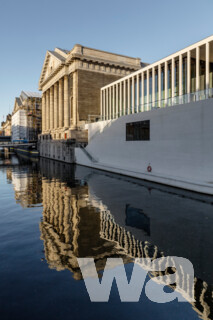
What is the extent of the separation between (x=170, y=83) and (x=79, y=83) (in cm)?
2292

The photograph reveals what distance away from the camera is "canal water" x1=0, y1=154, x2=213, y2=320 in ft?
17.3

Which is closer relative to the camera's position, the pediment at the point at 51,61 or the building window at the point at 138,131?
the building window at the point at 138,131

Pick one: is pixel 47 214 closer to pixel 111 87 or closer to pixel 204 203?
pixel 204 203

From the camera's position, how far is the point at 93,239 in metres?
A: 9.15

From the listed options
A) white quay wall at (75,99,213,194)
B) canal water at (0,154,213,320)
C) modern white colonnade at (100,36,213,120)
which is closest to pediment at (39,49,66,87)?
modern white colonnade at (100,36,213,120)

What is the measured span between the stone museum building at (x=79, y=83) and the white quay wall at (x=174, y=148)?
1601 centimetres

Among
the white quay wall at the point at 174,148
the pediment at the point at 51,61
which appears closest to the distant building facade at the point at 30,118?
the pediment at the point at 51,61

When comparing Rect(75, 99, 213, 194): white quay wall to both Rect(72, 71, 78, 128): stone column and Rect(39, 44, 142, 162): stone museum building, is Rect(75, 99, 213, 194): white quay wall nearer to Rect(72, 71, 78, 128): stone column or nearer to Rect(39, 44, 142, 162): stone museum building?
Rect(39, 44, 142, 162): stone museum building

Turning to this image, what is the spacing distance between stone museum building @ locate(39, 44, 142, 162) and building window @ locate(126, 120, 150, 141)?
50.1ft

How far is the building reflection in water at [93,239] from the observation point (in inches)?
248

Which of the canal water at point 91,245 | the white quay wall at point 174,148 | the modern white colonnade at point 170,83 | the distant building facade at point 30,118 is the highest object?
the distant building facade at point 30,118

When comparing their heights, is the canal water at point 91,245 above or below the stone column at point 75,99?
below

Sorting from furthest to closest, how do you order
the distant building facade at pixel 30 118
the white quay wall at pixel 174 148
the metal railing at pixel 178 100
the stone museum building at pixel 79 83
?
the distant building facade at pixel 30 118, the stone museum building at pixel 79 83, the metal railing at pixel 178 100, the white quay wall at pixel 174 148

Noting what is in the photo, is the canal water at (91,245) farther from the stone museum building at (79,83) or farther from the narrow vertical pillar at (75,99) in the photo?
the narrow vertical pillar at (75,99)
